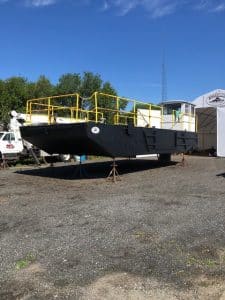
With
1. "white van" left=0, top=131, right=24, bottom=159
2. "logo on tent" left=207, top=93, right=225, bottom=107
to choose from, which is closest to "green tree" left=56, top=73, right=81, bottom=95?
"logo on tent" left=207, top=93, right=225, bottom=107

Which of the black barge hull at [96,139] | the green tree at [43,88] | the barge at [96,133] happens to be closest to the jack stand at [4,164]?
the barge at [96,133]

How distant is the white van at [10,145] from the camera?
2182 cm

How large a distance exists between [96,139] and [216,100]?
93.4ft

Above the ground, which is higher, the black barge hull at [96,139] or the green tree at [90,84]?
the green tree at [90,84]

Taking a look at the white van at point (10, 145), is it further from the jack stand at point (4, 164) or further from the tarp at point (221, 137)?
the tarp at point (221, 137)

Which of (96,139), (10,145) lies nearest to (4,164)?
(10,145)

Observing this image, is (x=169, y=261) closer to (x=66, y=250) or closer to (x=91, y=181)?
(x=66, y=250)

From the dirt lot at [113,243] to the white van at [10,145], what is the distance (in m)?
10.3

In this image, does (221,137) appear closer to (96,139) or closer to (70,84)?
(96,139)

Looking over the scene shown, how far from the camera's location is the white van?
21823mm

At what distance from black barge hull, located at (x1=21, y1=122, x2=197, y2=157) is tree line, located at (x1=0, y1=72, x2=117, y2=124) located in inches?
648

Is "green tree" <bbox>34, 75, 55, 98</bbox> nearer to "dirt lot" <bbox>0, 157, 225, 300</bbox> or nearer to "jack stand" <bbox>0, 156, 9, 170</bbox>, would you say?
"jack stand" <bbox>0, 156, 9, 170</bbox>

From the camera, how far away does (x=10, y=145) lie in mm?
22109

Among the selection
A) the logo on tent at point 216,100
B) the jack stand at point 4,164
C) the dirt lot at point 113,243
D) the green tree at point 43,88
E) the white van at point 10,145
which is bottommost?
the dirt lot at point 113,243
